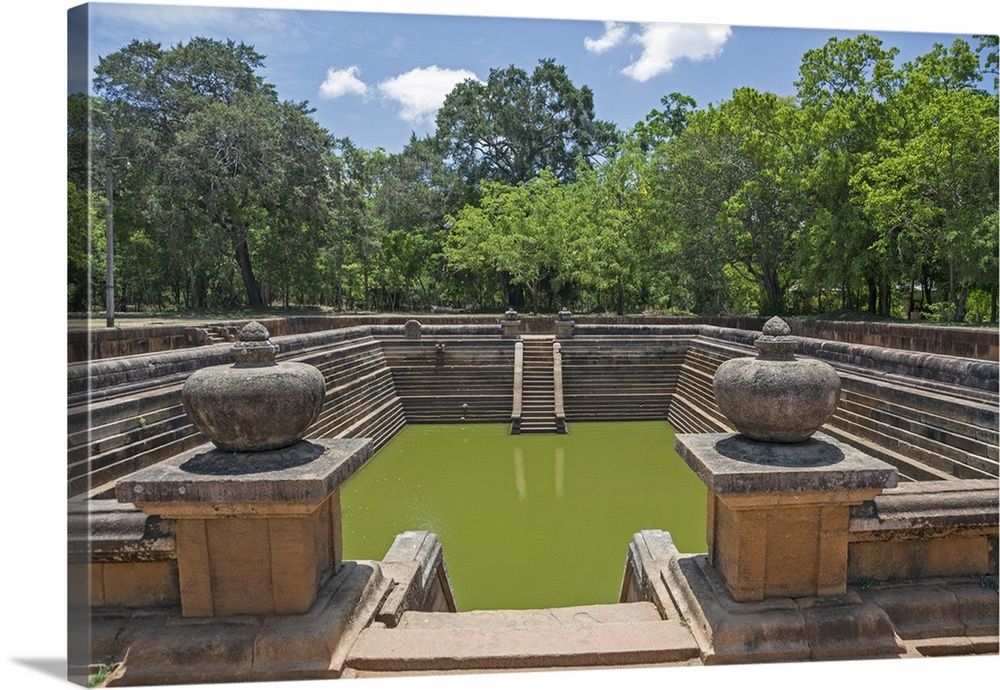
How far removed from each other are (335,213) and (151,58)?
7.41 meters

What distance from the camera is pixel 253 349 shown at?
8.78 feet

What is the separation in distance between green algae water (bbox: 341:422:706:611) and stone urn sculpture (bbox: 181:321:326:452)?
277 cm

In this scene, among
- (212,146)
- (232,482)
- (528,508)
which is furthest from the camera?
(212,146)

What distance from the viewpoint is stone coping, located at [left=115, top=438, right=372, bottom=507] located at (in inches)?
95.0

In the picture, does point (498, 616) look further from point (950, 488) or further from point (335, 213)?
point (335, 213)

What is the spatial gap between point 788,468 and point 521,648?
145cm

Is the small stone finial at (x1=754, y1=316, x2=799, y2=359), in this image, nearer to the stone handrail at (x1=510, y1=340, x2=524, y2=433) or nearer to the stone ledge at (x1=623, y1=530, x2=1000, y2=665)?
the stone ledge at (x1=623, y1=530, x2=1000, y2=665)

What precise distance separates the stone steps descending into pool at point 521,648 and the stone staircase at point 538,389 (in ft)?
27.1

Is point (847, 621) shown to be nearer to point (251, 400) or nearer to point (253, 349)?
point (251, 400)

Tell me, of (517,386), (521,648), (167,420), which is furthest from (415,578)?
(517,386)

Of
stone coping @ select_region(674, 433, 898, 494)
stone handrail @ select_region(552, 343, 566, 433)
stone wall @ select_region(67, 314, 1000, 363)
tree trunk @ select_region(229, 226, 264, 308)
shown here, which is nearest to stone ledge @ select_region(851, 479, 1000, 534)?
stone coping @ select_region(674, 433, 898, 494)

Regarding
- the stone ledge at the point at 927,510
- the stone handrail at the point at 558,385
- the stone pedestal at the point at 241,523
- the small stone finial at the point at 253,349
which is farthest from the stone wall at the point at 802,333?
the stone ledge at the point at 927,510

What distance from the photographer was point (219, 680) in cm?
242

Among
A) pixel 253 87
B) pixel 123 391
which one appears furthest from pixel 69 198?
pixel 253 87
